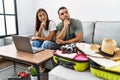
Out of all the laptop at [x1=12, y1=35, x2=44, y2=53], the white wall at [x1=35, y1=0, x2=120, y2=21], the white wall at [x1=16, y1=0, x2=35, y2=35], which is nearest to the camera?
the laptop at [x1=12, y1=35, x2=44, y2=53]

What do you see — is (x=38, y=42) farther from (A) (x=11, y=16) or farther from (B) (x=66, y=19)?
(A) (x=11, y=16)

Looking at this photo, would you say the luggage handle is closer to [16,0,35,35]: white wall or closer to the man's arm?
the man's arm

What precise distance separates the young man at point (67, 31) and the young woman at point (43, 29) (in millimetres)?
126

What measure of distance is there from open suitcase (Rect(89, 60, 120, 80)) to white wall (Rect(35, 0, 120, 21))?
166cm

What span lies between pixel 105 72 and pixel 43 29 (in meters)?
1.34

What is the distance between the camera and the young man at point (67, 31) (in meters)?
1.77

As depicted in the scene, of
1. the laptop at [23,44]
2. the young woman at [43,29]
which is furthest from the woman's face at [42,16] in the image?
the laptop at [23,44]

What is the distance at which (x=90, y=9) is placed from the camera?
250 cm

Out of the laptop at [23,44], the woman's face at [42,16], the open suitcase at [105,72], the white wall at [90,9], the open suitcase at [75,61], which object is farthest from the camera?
the white wall at [90,9]

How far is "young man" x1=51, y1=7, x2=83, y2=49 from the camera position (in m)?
1.77

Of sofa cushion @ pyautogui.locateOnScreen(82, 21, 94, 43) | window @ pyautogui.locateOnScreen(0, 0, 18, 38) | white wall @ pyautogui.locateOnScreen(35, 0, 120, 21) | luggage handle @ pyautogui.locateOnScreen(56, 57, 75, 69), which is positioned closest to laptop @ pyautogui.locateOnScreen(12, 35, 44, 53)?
luggage handle @ pyautogui.locateOnScreen(56, 57, 75, 69)

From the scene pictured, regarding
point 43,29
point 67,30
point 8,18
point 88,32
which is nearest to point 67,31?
point 67,30

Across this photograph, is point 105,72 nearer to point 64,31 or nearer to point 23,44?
point 23,44

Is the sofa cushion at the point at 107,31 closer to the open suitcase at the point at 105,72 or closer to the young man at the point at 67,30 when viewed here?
the young man at the point at 67,30
